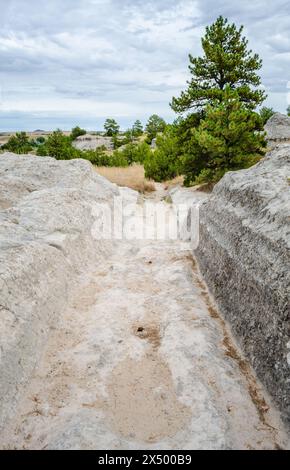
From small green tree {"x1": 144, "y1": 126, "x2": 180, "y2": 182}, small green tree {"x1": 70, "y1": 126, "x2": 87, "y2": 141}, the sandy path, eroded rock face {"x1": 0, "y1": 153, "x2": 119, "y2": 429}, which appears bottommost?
the sandy path

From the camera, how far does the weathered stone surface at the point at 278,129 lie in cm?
3158

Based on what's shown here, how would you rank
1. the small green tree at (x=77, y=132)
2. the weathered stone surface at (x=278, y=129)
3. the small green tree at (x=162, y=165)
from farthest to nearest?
the small green tree at (x=77, y=132) < the weathered stone surface at (x=278, y=129) < the small green tree at (x=162, y=165)

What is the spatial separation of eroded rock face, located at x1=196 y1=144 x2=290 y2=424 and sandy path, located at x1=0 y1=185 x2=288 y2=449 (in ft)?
1.11

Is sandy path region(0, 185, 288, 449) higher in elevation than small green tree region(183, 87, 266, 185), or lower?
lower

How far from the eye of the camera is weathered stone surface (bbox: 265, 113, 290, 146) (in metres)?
31.6

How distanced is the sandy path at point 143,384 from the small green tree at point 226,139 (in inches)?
424

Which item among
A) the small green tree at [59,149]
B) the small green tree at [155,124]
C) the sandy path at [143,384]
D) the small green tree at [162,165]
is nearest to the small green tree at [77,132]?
the small green tree at [155,124]

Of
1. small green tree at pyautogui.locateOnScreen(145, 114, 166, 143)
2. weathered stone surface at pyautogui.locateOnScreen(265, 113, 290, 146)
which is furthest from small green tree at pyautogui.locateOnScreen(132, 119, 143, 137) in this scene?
weathered stone surface at pyautogui.locateOnScreen(265, 113, 290, 146)

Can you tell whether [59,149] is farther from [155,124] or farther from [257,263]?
[155,124]

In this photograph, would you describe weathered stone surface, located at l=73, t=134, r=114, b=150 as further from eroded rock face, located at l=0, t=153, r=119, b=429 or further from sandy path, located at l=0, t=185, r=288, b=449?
sandy path, located at l=0, t=185, r=288, b=449

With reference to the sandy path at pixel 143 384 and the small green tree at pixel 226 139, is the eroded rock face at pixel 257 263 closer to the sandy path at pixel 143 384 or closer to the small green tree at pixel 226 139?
the sandy path at pixel 143 384

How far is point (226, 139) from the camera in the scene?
16141 millimetres
